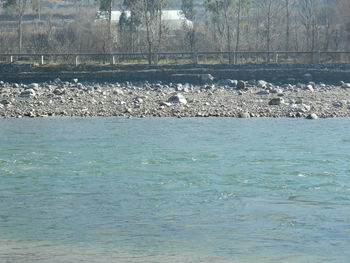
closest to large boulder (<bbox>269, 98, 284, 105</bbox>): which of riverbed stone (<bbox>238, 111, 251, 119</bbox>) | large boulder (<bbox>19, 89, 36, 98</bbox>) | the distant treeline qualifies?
riverbed stone (<bbox>238, 111, 251, 119</bbox>)

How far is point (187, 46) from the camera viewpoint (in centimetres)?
4791

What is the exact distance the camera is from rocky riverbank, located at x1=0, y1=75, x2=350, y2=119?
24.2 metres

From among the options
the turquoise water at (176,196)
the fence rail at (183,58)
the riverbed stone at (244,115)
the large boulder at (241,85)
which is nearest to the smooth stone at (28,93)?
the large boulder at (241,85)

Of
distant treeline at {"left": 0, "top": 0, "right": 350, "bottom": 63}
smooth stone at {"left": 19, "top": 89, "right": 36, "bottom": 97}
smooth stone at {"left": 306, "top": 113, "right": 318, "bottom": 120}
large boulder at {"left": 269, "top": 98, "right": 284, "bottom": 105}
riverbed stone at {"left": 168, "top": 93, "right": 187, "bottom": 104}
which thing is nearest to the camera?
smooth stone at {"left": 306, "top": 113, "right": 318, "bottom": 120}

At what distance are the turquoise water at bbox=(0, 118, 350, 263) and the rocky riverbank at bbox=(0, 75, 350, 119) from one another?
4037 millimetres

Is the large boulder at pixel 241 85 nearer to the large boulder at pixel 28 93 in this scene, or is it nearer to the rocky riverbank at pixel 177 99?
the rocky riverbank at pixel 177 99

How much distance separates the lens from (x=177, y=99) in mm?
26688

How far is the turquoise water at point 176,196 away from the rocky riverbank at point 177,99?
404cm

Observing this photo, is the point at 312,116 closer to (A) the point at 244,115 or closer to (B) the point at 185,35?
(A) the point at 244,115

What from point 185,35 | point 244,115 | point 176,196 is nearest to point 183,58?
point 185,35

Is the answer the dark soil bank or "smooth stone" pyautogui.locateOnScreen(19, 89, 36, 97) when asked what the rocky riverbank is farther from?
the dark soil bank

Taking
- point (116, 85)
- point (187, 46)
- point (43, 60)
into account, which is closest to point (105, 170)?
point (116, 85)

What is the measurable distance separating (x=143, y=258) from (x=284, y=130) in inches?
468

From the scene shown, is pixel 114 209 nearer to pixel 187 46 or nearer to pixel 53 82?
pixel 53 82
